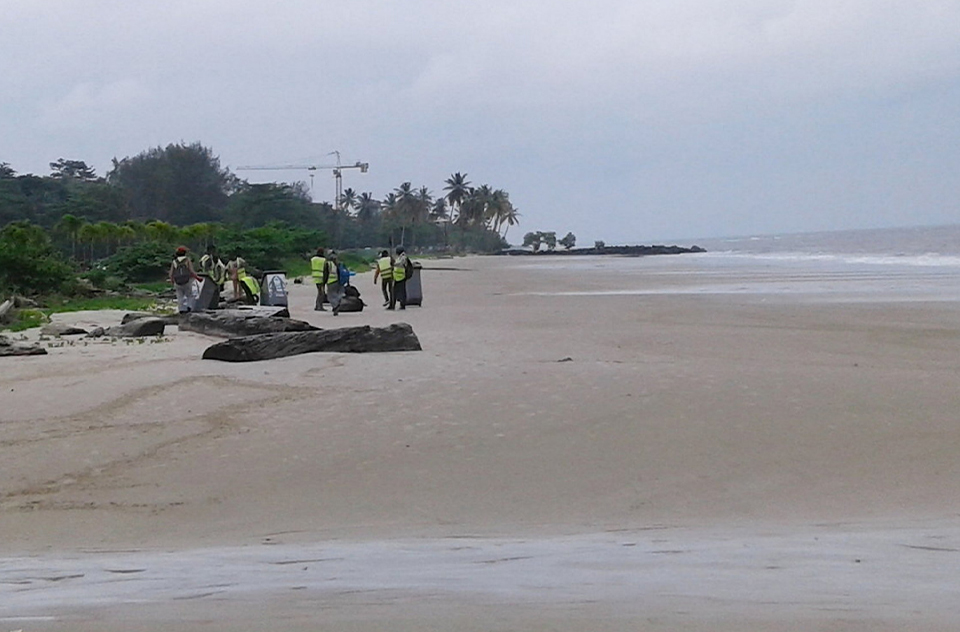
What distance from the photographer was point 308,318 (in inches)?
790

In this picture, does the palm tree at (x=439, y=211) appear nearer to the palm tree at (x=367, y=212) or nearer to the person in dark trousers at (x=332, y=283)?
the palm tree at (x=367, y=212)

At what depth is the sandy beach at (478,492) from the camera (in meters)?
3.59

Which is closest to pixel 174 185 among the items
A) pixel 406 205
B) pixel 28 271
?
pixel 406 205

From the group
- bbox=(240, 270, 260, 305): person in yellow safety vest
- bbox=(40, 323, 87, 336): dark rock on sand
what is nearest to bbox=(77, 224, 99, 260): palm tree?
bbox=(240, 270, 260, 305): person in yellow safety vest

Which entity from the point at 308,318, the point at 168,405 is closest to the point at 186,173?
the point at 308,318

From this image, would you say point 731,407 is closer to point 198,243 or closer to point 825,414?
point 825,414

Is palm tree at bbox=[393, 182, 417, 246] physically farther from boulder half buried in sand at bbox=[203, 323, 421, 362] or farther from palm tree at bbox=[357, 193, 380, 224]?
boulder half buried in sand at bbox=[203, 323, 421, 362]

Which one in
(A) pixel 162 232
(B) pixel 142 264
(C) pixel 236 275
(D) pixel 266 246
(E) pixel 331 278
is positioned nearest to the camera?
(C) pixel 236 275

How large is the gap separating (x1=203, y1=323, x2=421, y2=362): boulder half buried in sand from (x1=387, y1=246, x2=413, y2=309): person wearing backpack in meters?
10.2

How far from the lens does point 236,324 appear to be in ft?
47.4

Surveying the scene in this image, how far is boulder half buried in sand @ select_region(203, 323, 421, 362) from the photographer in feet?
36.2

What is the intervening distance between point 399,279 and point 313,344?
36.4 feet

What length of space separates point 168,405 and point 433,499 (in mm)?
3313

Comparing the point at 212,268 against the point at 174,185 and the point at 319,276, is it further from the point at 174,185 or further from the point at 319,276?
the point at 174,185
